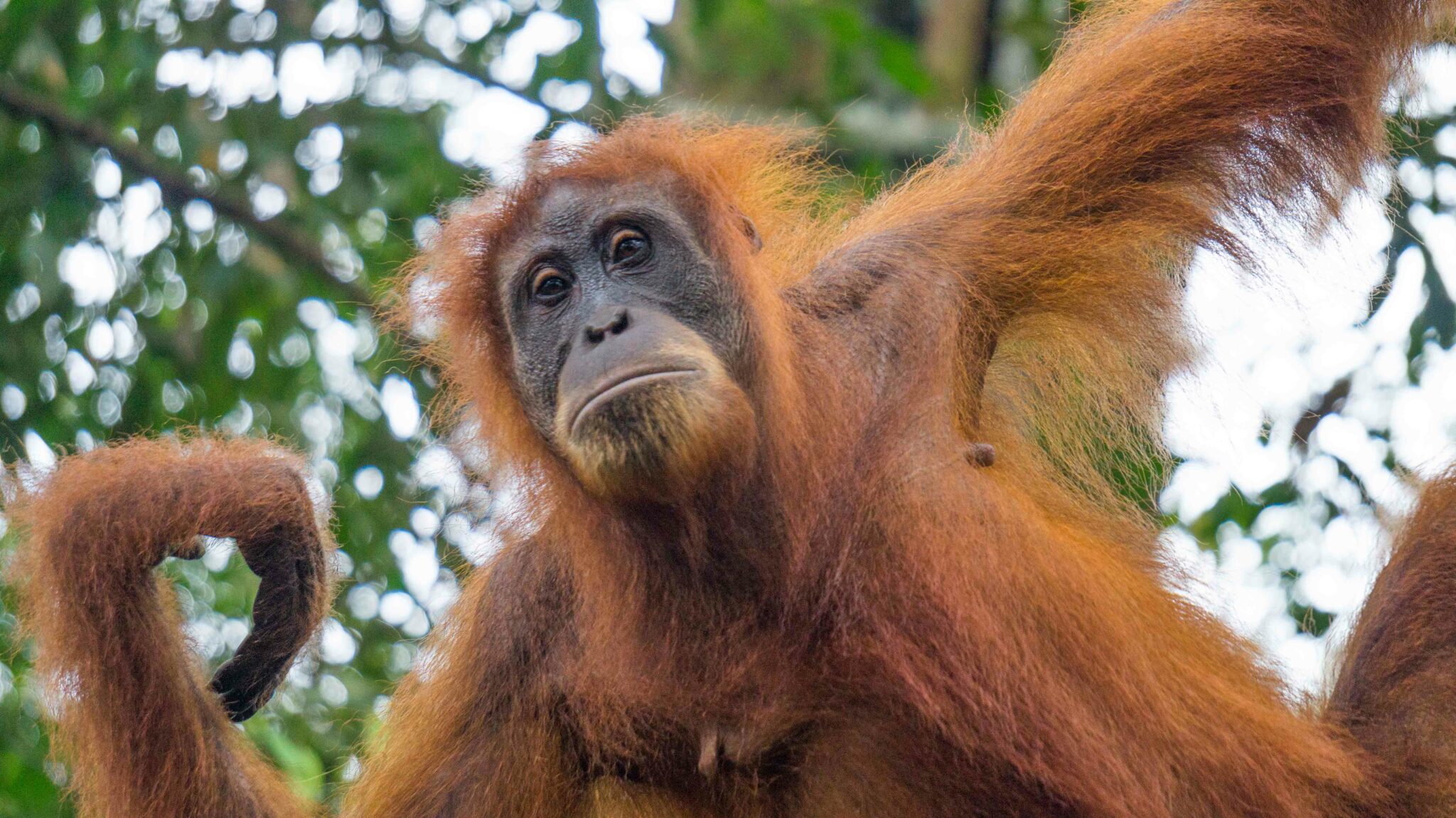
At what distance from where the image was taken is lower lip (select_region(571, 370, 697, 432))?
246 cm

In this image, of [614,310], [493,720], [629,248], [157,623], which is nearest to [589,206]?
[629,248]

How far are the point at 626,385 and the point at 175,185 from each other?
3614 millimetres

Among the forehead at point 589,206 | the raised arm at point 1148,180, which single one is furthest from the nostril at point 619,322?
the raised arm at point 1148,180

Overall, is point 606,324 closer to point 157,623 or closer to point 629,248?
point 629,248

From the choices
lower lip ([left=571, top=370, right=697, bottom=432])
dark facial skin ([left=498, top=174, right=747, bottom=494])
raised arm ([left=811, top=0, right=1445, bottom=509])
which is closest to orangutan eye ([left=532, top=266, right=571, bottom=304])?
dark facial skin ([left=498, top=174, right=747, bottom=494])

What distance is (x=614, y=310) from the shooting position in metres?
2.59

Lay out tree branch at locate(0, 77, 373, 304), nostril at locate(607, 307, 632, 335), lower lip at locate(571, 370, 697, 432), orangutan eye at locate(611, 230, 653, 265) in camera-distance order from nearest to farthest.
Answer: lower lip at locate(571, 370, 697, 432)
nostril at locate(607, 307, 632, 335)
orangutan eye at locate(611, 230, 653, 265)
tree branch at locate(0, 77, 373, 304)

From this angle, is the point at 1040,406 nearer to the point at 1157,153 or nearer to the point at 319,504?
the point at 1157,153

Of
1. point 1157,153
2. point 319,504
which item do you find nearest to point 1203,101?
point 1157,153

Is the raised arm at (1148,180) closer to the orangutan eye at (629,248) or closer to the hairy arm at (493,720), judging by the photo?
the orangutan eye at (629,248)

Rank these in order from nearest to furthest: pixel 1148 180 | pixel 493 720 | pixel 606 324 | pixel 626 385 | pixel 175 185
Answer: pixel 626 385 → pixel 606 324 → pixel 1148 180 → pixel 493 720 → pixel 175 185

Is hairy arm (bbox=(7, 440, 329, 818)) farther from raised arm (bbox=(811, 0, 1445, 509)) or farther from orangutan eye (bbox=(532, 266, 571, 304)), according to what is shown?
raised arm (bbox=(811, 0, 1445, 509))

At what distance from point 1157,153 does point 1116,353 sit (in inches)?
16.3

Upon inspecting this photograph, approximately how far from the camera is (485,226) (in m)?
2.96
